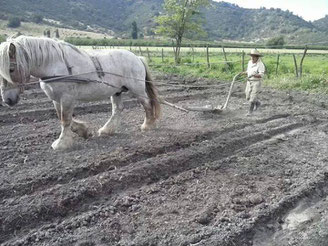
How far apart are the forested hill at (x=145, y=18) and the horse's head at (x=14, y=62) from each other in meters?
73.0

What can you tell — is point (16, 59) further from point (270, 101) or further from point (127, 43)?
point (127, 43)

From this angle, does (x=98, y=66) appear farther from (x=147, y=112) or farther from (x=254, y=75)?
(x=254, y=75)

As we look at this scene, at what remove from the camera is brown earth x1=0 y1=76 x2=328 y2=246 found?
3420mm

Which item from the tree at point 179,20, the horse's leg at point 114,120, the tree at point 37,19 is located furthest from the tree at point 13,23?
the horse's leg at point 114,120

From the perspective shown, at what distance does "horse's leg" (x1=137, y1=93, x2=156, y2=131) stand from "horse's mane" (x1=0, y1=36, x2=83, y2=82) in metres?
1.87

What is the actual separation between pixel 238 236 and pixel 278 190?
4.48ft

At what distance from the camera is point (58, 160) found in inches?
204

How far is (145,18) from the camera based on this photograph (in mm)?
108875

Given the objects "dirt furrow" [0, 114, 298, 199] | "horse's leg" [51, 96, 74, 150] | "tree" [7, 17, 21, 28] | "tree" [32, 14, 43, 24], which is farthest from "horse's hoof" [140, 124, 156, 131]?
"tree" [32, 14, 43, 24]

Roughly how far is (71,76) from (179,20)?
20.3 meters

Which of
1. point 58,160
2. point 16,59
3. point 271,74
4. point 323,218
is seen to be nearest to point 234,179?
point 323,218

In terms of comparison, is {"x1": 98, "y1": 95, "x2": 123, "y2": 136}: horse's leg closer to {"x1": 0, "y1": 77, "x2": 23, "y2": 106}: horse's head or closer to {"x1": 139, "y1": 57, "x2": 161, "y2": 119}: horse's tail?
{"x1": 139, "y1": 57, "x2": 161, "y2": 119}: horse's tail

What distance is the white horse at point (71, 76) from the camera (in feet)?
15.7

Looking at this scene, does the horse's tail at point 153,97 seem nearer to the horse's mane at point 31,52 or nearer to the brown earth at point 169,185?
the brown earth at point 169,185
